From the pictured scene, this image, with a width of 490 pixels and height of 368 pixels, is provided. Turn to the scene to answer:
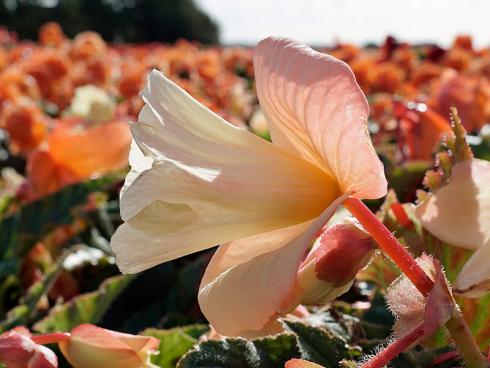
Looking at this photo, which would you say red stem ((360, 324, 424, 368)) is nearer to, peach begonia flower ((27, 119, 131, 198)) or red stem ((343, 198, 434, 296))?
red stem ((343, 198, 434, 296))

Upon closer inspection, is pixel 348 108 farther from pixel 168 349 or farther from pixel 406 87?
pixel 406 87

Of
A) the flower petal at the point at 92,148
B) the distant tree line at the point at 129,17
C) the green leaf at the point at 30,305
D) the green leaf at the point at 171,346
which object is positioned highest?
the green leaf at the point at 171,346

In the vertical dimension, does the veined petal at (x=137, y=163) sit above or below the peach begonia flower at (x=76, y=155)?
above

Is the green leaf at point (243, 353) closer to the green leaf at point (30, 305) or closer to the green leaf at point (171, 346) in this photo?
the green leaf at point (171, 346)

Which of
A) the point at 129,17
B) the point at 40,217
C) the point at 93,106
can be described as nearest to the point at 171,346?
the point at 40,217

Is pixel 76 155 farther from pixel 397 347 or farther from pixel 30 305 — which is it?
pixel 397 347

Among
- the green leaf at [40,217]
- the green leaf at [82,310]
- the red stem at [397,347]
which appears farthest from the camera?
the green leaf at [40,217]

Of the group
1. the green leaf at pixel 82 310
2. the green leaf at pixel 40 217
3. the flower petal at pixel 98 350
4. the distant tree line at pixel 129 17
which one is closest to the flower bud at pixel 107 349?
the flower petal at pixel 98 350

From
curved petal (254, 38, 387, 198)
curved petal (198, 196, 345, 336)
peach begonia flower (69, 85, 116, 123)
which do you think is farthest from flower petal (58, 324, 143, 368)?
peach begonia flower (69, 85, 116, 123)
